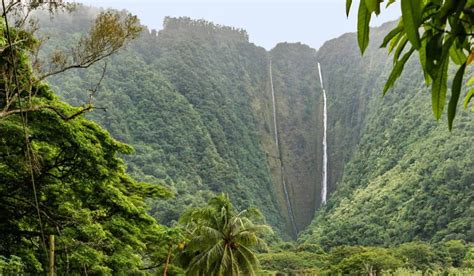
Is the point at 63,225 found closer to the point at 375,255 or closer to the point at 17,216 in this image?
the point at 17,216

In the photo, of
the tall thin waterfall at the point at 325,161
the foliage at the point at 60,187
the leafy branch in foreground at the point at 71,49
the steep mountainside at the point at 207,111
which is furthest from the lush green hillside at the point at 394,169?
the leafy branch in foreground at the point at 71,49

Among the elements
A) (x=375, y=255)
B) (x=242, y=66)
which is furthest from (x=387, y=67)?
(x=375, y=255)

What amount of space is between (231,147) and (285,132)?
24150mm

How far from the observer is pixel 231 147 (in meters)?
109

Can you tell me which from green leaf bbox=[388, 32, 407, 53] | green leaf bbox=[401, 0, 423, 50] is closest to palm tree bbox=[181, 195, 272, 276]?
green leaf bbox=[388, 32, 407, 53]

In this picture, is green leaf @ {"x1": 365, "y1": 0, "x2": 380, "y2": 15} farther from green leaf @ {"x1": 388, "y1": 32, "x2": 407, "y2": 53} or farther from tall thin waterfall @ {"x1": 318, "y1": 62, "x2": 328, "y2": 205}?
tall thin waterfall @ {"x1": 318, "y1": 62, "x2": 328, "y2": 205}

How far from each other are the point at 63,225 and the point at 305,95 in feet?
429

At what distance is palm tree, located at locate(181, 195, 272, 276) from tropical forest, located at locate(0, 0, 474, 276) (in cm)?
7

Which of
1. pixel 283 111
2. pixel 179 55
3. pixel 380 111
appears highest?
pixel 179 55

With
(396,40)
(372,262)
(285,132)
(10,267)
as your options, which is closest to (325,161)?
(285,132)

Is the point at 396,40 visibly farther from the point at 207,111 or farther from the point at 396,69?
the point at 207,111

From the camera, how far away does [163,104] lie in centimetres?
10250

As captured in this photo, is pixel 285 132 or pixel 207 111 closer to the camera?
pixel 207 111

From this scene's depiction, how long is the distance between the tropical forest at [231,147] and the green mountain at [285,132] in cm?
41
